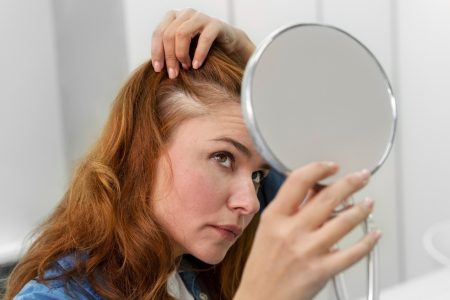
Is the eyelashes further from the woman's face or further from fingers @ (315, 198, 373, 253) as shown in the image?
fingers @ (315, 198, 373, 253)

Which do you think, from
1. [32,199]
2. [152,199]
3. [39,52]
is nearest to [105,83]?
[39,52]

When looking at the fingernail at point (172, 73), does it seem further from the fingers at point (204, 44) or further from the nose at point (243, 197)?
the nose at point (243, 197)

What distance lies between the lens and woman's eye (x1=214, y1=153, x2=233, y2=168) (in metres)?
0.76

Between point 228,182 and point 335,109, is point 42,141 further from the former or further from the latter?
point 335,109

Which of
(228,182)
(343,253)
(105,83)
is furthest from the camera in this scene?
(105,83)

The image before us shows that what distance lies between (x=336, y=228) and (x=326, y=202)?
2 centimetres

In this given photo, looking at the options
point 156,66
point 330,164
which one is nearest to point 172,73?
point 156,66

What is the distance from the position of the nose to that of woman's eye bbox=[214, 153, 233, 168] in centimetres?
2

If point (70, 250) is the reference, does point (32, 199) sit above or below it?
below

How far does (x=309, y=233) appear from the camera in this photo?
0.44 metres

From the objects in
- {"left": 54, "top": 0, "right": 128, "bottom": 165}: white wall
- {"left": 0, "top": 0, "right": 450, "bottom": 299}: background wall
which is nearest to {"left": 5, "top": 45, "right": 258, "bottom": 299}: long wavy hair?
{"left": 0, "top": 0, "right": 450, "bottom": 299}: background wall

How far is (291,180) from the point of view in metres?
0.44

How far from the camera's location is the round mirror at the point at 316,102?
0.47 m

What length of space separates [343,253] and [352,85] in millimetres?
137
